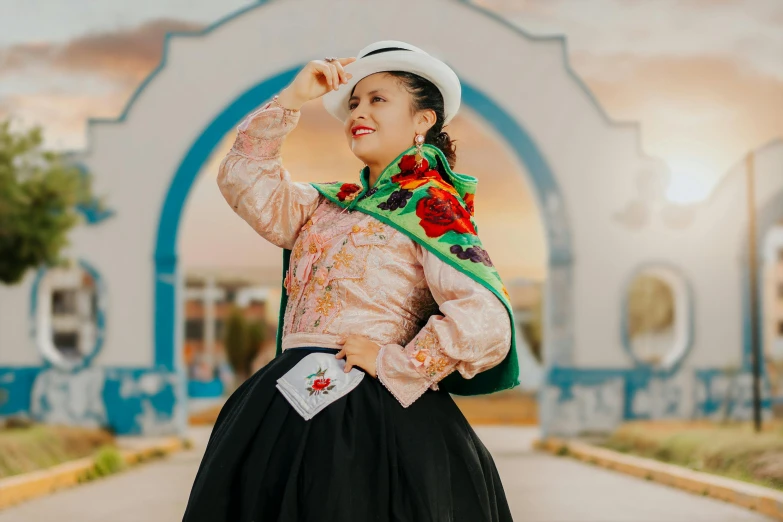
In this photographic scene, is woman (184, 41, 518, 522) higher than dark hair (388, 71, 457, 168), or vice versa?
dark hair (388, 71, 457, 168)

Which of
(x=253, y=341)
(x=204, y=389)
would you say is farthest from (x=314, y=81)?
(x=253, y=341)

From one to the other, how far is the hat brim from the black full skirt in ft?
2.52

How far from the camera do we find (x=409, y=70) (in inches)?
118

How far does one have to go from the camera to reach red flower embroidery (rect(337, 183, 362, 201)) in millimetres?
3092

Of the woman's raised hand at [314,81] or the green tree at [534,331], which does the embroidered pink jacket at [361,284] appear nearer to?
the woman's raised hand at [314,81]

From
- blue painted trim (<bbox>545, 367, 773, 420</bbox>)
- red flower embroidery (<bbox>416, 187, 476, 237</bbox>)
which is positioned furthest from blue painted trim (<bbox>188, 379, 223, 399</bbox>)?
red flower embroidery (<bbox>416, 187, 476, 237</bbox>)

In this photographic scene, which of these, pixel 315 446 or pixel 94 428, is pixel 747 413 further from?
pixel 315 446

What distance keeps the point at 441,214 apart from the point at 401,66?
16.7 inches

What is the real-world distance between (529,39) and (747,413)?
16.8ft

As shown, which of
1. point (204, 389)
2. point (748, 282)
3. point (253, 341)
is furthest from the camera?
point (253, 341)

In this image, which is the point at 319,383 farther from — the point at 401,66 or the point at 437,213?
the point at 401,66

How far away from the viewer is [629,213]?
44.5 feet

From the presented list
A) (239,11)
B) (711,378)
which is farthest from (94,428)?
(711,378)

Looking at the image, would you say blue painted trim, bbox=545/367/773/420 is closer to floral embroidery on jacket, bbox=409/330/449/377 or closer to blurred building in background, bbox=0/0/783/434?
blurred building in background, bbox=0/0/783/434
